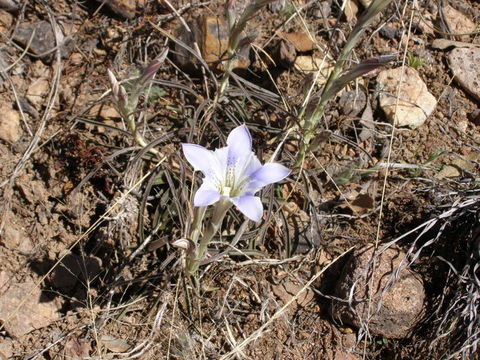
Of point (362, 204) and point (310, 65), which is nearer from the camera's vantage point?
point (362, 204)

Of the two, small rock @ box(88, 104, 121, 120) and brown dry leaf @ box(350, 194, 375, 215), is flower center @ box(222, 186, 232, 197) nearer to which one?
brown dry leaf @ box(350, 194, 375, 215)

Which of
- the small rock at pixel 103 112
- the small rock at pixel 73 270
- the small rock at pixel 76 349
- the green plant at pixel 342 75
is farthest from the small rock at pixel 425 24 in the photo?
the small rock at pixel 76 349

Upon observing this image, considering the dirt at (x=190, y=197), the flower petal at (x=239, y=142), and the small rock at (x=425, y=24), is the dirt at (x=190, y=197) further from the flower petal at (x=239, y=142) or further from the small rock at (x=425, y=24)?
the flower petal at (x=239, y=142)

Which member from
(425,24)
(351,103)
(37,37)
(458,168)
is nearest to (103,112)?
(37,37)

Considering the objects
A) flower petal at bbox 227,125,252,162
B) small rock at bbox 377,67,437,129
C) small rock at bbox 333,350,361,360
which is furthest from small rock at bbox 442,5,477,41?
small rock at bbox 333,350,361,360

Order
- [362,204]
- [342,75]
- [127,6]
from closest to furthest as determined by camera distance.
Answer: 1. [342,75]
2. [362,204]
3. [127,6]

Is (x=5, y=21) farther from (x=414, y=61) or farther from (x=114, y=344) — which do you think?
(x=414, y=61)
